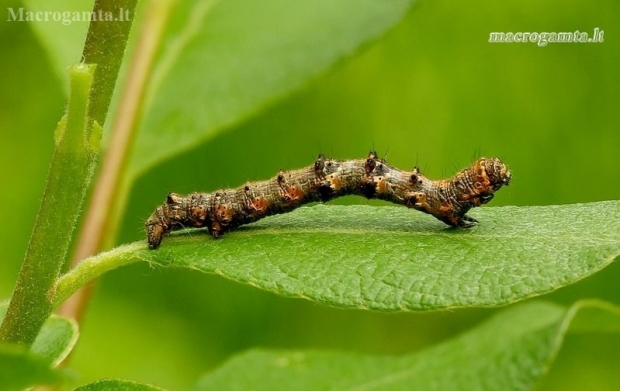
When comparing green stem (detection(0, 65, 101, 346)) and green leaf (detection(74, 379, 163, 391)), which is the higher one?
green stem (detection(0, 65, 101, 346))

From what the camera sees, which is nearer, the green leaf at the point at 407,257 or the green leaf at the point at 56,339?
the green leaf at the point at 407,257

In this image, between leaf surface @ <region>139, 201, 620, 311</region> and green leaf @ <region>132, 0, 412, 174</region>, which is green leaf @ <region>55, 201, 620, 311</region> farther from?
green leaf @ <region>132, 0, 412, 174</region>

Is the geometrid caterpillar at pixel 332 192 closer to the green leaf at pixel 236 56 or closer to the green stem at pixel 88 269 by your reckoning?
the green leaf at pixel 236 56

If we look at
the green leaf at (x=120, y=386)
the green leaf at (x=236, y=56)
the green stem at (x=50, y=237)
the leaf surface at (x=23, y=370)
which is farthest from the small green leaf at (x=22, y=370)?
the green leaf at (x=236, y=56)

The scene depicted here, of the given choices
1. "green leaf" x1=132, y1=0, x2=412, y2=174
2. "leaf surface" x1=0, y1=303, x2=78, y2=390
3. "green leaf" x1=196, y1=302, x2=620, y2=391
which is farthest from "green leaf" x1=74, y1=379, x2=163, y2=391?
"green leaf" x1=132, y1=0, x2=412, y2=174

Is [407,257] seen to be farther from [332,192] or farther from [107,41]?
[332,192]

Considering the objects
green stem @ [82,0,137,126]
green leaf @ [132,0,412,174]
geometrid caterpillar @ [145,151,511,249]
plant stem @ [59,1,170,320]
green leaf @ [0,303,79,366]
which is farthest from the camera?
green leaf @ [132,0,412,174]

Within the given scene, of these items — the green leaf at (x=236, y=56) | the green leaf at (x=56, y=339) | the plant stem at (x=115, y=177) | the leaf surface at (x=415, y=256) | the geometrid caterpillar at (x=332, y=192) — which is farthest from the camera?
the green leaf at (x=236, y=56)

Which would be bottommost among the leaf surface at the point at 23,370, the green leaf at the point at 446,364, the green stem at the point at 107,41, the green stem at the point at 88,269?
the green leaf at the point at 446,364
